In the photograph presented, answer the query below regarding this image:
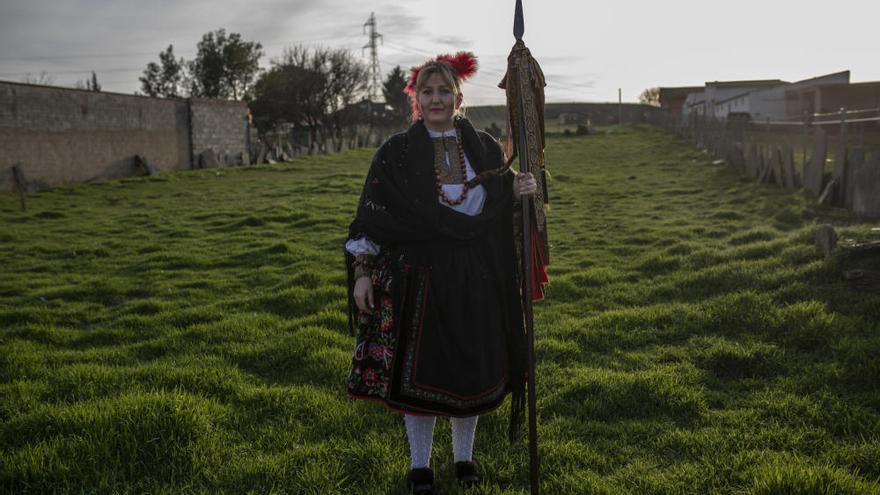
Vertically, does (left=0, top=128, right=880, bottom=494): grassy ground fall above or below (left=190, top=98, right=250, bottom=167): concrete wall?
below

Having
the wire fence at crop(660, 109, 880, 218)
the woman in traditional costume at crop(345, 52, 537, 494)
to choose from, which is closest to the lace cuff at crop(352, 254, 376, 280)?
the woman in traditional costume at crop(345, 52, 537, 494)

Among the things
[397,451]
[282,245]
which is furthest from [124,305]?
[397,451]

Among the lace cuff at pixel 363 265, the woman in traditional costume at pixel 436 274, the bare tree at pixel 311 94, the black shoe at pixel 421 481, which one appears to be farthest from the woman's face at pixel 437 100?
the bare tree at pixel 311 94

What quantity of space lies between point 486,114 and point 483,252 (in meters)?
76.0

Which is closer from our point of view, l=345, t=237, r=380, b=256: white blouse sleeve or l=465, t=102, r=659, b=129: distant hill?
l=345, t=237, r=380, b=256: white blouse sleeve

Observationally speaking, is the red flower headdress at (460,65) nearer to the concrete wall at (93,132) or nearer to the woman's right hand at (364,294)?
the woman's right hand at (364,294)

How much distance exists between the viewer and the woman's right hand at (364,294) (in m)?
3.11

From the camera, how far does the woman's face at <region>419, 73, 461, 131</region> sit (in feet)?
10.3

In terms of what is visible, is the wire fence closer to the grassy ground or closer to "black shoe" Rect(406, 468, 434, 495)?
the grassy ground

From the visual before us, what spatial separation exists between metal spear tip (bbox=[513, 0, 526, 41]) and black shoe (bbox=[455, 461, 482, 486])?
212cm

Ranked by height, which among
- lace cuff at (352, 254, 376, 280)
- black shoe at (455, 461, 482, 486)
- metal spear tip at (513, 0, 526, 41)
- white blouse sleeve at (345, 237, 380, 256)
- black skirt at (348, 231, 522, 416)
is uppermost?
metal spear tip at (513, 0, 526, 41)

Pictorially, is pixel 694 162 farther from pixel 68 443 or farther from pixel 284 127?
pixel 284 127

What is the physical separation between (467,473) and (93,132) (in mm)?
21570

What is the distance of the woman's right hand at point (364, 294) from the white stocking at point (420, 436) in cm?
59
